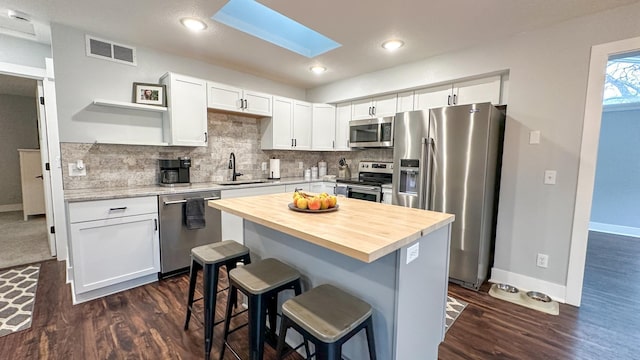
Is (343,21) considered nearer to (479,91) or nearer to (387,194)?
(479,91)

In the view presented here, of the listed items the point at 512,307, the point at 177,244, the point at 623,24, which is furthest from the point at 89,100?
the point at 623,24

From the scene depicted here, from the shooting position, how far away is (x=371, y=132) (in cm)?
386

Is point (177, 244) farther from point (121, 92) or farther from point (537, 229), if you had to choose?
point (537, 229)

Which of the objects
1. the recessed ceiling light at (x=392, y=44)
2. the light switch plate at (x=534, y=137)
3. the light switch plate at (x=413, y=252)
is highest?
the recessed ceiling light at (x=392, y=44)

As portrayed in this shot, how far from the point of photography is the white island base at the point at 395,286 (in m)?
1.32

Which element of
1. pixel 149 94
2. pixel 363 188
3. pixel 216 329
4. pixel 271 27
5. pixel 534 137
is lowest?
pixel 216 329

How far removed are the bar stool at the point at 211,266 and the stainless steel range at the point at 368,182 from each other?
6.65ft

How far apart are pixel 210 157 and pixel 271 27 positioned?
1.81 meters

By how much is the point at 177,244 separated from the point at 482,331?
286cm

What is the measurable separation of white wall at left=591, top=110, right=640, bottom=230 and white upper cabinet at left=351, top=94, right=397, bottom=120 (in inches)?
156

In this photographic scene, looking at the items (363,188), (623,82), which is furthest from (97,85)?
(623,82)

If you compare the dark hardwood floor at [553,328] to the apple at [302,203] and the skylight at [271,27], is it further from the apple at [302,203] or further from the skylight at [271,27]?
the skylight at [271,27]

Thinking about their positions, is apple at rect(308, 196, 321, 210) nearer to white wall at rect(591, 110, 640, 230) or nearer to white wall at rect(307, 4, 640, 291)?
white wall at rect(307, 4, 640, 291)

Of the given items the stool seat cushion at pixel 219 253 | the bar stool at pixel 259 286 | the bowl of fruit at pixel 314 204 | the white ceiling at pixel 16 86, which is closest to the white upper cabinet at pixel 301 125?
the stool seat cushion at pixel 219 253
